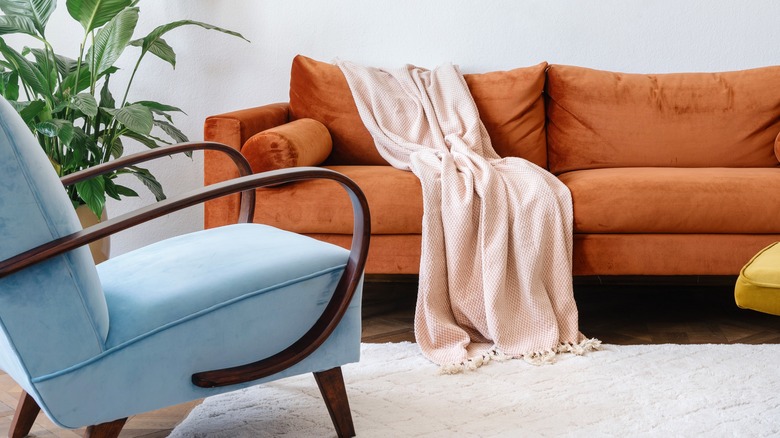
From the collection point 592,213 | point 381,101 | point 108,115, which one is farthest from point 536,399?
point 108,115

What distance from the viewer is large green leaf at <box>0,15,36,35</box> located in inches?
117

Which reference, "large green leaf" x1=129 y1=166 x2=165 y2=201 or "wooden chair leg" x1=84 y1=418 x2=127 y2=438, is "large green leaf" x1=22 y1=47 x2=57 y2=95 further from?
"wooden chair leg" x1=84 y1=418 x2=127 y2=438

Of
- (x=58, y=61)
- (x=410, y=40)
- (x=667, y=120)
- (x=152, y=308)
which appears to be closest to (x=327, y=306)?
(x=152, y=308)

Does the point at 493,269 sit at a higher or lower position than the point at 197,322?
lower

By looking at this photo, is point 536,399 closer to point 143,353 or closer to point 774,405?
point 774,405

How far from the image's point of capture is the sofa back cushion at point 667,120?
10.7 ft

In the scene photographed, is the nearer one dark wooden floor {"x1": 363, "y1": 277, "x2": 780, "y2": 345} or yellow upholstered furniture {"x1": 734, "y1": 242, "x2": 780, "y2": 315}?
yellow upholstered furniture {"x1": 734, "y1": 242, "x2": 780, "y2": 315}

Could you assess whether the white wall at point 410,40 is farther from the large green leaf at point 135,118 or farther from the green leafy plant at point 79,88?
the large green leaf at point 135,118

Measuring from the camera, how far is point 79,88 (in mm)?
3055

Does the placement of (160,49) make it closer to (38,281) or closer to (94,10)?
(94,10)

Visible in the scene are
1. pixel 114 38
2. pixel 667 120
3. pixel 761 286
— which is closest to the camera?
pixel 761 286

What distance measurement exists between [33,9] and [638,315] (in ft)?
7.94

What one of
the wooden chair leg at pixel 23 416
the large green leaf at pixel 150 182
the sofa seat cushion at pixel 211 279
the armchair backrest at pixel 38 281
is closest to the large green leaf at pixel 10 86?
the large green leaf at pixel 150 182

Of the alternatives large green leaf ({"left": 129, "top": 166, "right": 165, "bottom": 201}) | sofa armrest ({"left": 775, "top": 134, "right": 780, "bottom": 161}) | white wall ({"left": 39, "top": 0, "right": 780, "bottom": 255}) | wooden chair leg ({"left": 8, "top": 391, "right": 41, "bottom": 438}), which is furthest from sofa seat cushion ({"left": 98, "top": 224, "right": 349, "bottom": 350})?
sofa armrest ({"left": 775, "top": 134, "right": 780, "bottom": 161})
